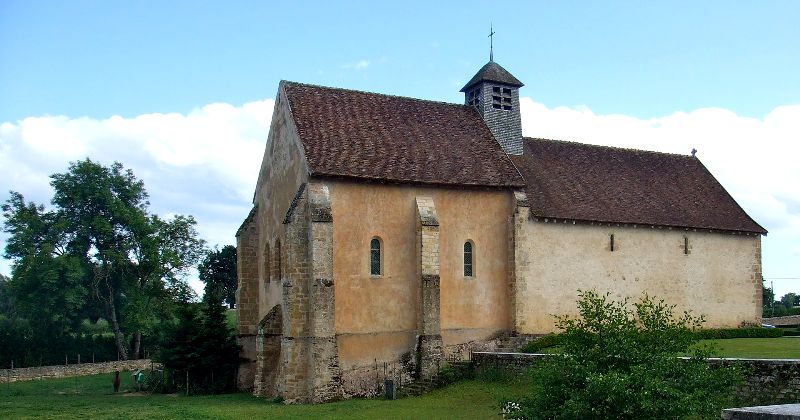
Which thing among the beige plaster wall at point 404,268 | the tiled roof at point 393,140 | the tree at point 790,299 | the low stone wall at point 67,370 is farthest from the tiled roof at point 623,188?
the tree at point 790,299

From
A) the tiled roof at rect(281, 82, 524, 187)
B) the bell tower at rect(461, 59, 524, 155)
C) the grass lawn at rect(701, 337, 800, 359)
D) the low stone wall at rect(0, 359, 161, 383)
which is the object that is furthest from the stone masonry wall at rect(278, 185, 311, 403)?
the low stone wall at rect(0, 359, 161, 383)

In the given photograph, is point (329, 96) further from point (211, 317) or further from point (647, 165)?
point (647, 165)

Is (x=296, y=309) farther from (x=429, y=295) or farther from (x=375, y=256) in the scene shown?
(x=429, y=295)

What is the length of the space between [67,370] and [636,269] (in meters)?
33.2

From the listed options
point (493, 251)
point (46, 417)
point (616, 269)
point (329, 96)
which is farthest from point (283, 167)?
point (616, 269)

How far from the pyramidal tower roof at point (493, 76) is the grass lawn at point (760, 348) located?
1546 centimetres

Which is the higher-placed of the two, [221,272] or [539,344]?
[221,272]

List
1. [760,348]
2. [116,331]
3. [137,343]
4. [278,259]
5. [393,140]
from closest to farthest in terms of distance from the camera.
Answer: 1. [760,348]
2. [393,140]
3. [278,259]
4. [116,331]
5. [137,343]

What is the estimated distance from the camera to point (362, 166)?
29234mm

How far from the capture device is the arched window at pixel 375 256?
29.3m

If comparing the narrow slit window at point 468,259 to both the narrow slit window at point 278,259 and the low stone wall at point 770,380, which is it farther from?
the low stone wall at point 770,380

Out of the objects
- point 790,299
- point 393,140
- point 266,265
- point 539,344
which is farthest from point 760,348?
point 790,299

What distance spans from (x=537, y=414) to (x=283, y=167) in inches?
778

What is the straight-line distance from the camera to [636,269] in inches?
1339
